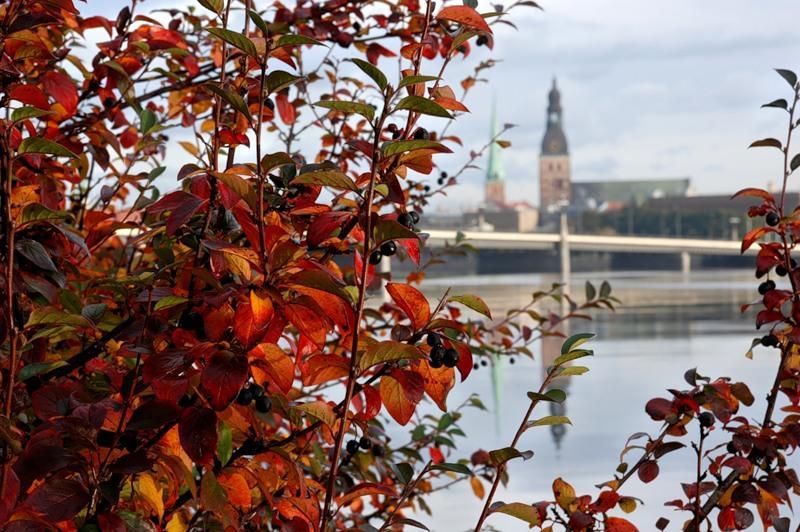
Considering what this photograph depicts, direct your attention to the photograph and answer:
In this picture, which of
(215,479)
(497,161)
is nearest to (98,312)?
(215,479)

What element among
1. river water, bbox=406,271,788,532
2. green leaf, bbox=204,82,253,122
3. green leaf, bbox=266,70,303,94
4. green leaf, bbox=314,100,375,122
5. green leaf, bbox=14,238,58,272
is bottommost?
river water, bbox=406,271,788,532

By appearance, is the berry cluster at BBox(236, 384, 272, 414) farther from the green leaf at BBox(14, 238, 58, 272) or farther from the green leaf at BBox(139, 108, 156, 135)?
the green leaf at BBox(139, 108, 156, 135)

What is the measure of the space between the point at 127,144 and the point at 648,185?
69.0 meters

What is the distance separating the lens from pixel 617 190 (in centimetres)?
6900

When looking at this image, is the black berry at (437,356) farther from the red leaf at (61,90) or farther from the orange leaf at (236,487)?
the red leaf at (61,90)

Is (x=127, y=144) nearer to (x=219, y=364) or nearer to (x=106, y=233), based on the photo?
(x=106, y=233)

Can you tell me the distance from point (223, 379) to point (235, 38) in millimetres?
244

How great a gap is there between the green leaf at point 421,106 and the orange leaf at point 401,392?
0.22 m

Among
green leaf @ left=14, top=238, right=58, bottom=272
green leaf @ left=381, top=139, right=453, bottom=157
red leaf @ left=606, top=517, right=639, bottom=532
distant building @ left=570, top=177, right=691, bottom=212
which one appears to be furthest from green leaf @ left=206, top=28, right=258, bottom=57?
distant building @ left=570, top=177, right=691, bottom=212

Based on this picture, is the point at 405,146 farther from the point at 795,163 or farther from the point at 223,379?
the point at 795,163

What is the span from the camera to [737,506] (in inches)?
46.7

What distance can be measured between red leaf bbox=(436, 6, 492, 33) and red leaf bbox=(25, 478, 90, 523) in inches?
19.4

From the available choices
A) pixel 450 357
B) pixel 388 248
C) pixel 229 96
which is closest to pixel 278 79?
pixel 229 96

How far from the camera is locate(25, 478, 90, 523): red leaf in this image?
744 mm
